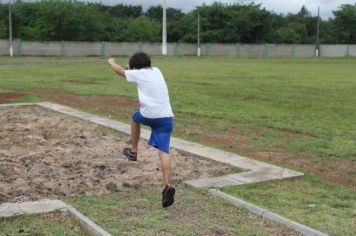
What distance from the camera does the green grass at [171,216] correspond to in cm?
504

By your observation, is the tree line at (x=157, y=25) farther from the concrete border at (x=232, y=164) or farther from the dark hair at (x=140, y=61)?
Answer: the dark hair at (x=140, y=61)

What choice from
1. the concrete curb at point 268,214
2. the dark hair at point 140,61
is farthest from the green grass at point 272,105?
the dark hair at point 140,61

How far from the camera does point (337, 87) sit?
2127 cm

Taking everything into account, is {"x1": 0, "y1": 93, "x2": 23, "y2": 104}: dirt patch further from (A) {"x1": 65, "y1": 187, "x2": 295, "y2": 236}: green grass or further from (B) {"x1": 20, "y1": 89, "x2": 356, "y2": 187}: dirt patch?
(A) {"x1": 65, "y1": 187, "x2": 295, "y2": 236}: green grass

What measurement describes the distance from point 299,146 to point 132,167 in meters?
3.39

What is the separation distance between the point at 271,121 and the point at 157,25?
74398 millimetres

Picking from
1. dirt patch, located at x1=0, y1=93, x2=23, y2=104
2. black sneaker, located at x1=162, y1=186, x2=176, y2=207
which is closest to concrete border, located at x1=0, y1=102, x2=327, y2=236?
black sneaker, located at x1=162, y1=186, x2=176, y2=207

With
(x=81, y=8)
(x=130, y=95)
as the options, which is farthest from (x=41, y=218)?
(x=81, y=8)

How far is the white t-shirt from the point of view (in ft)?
18.7

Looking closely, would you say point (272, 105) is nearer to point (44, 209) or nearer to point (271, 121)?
point (271, 121)

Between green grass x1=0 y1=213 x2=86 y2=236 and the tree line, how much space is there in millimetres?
68802

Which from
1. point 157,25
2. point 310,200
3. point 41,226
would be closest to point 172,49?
point 157,25

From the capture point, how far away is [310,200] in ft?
20.1

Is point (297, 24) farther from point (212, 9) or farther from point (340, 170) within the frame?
point (340, 170)
